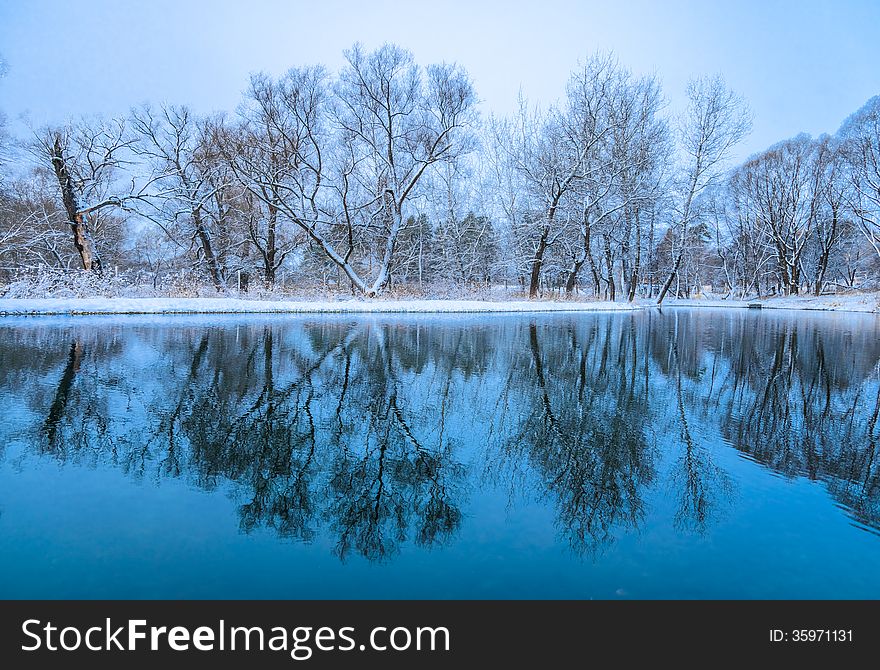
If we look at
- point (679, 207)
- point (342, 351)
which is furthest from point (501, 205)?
point (342, 351)

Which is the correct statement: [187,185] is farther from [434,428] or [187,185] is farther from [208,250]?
[434,428]

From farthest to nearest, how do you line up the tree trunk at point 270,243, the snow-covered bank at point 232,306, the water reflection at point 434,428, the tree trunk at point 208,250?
the tree trunk at point 270,243 → the tree trunk at point 208,250 → the snow-covered bank at point 232,306 → the water reflection at point 434,428

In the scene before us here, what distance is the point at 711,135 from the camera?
114ft

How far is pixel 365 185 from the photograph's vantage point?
29.7 metres

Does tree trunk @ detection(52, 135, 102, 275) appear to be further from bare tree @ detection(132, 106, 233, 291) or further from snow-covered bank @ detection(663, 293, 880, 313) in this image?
snow-covered bank @ detection(663, 293, 880, 313)

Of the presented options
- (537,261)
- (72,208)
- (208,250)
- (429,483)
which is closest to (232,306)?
(208,250)

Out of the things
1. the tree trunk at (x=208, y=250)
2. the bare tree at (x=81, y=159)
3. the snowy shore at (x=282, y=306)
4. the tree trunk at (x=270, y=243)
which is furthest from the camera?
the tree trunk at (x=270, y=243)

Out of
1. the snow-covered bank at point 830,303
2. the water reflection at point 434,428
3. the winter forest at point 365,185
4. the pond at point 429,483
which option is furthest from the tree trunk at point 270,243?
the snow-covered bank at point 830,303

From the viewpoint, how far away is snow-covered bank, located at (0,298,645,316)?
18984 mm

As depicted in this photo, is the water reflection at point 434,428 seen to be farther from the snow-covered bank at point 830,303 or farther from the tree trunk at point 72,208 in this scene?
the snow-covered bank at point 830,303

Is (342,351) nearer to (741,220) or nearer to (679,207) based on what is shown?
(679,207)

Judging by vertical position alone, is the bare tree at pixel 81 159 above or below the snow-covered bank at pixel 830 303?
above

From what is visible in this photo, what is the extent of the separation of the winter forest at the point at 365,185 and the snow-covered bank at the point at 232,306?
2289 mm

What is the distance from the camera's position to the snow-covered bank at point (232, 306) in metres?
19.0
